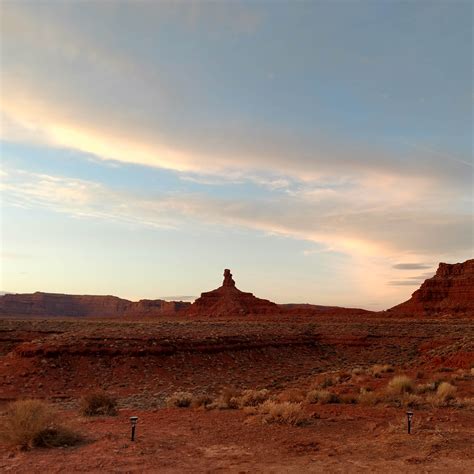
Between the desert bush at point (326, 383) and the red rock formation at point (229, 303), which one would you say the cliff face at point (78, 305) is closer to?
the red rock formation at point (229, 303)

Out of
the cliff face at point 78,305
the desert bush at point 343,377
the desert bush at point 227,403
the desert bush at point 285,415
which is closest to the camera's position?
the desert bush at point 285,415

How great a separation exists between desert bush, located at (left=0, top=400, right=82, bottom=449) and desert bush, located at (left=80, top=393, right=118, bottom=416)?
3.51 meters

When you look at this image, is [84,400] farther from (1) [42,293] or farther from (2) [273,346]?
(1) [42,293]

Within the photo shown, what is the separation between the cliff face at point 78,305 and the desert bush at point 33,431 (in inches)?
5121

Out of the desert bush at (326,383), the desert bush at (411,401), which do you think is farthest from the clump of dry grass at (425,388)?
the desert bush at (326,383)

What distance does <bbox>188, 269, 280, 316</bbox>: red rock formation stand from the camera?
98188 mm

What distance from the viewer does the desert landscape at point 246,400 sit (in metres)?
8.76

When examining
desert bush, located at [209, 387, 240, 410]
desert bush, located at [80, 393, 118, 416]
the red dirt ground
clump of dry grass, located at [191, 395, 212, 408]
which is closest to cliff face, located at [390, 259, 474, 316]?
the red dirt ground

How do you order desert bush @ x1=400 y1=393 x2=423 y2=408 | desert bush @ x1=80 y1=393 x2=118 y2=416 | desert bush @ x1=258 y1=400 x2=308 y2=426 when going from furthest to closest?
1. desert bush @ x1=80 y1=393 x2=118 y2=416
2. desert bush @ x1=400 y1=393 x2=423 y2=408
3. desert bush @ x1=258 y1=400 x2=308 y2=426

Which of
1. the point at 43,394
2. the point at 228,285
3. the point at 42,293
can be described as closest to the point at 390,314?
the point at 228,285

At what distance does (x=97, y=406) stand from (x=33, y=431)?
453 centimetres

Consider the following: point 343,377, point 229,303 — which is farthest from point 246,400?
point 229,303

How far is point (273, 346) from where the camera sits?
1318 inches

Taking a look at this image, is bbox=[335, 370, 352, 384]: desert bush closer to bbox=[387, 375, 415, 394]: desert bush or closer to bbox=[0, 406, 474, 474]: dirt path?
bbox=[387, 375, 415, 394]: desert bush
